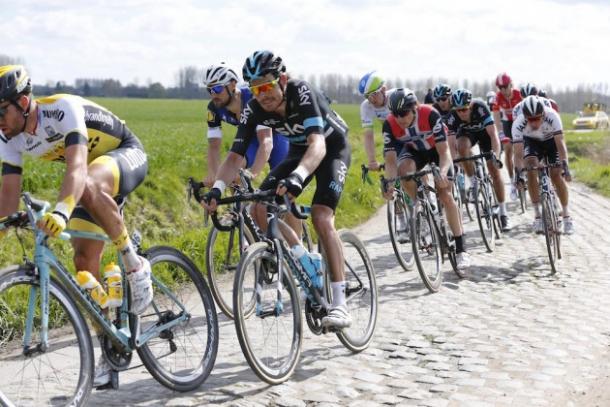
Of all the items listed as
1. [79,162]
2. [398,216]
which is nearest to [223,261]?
[398,216]

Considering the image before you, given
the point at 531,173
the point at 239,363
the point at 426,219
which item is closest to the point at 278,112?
the point at 239,363

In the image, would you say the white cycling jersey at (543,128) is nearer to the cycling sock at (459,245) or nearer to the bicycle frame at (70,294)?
the cycling sock at (459,245)

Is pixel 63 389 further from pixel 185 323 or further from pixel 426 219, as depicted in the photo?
pixel 426 219

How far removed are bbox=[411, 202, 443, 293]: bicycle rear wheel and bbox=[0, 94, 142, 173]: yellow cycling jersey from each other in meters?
4.38

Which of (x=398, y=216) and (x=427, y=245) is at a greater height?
(x=398, y=216)

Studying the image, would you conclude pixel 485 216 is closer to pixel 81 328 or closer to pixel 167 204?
pixel 167 204

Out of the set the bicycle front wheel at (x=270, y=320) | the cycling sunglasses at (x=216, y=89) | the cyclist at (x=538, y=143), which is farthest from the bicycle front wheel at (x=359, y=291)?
the cyclist at (x=538, y=143)

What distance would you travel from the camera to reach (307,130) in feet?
20.3

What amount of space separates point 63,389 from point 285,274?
1.82m

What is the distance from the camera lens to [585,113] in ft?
262

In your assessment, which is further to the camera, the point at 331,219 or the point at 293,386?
the point at 331,219

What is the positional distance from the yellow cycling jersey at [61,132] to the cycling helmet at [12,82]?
0.25 meters

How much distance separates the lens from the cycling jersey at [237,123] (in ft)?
26.4

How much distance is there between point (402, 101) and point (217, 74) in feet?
8.92
